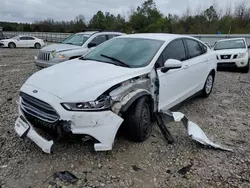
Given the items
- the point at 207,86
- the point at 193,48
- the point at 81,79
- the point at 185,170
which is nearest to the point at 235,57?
the point at 207,86

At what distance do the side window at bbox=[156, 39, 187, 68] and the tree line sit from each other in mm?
26779

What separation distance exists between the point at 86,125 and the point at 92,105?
238mm

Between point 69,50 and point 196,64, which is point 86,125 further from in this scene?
point 69,50

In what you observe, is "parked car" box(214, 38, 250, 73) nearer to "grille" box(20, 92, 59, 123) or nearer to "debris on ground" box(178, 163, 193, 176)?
"debris on ground" box(178, 163, 193, 176)

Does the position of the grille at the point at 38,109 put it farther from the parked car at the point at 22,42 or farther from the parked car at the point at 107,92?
the parked car at the point at 22,42

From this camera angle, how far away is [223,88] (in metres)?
6.78

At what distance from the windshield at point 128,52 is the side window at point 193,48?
102 centimetres

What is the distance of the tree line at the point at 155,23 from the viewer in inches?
1211

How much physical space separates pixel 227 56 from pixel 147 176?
8232mm

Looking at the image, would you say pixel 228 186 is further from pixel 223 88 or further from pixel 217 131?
pixel 223 88

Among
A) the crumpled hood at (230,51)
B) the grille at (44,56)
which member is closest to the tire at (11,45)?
the grille at (44,56)

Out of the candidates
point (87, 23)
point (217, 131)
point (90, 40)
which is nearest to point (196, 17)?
point (87, 23)

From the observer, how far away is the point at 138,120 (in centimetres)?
311

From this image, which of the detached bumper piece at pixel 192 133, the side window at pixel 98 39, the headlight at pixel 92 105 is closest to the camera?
the headlight at pixel 92 105
